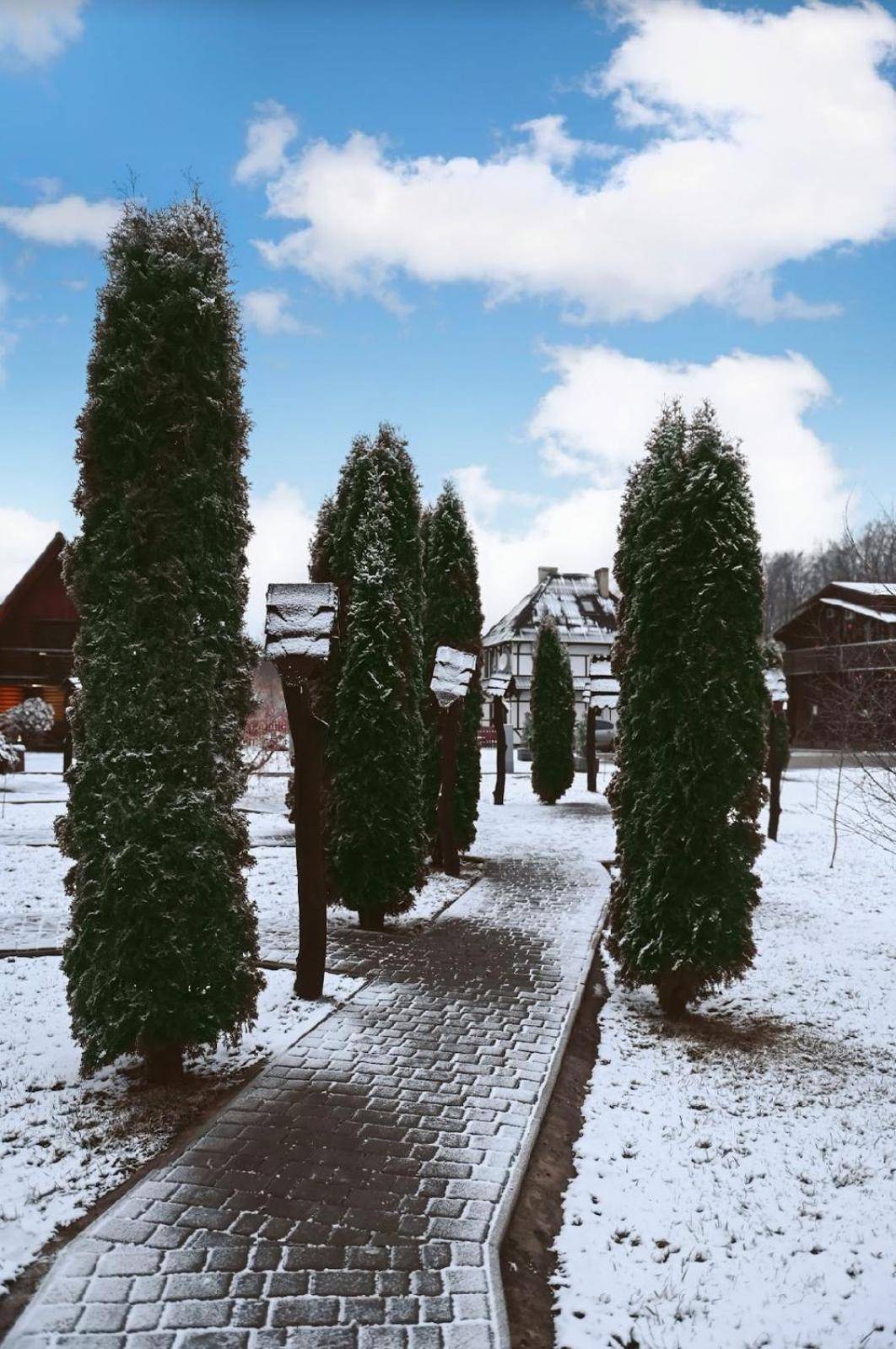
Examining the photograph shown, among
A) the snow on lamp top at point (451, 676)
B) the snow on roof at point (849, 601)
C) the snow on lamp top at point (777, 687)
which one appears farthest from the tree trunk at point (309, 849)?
the snow on roof at point (849, 601)

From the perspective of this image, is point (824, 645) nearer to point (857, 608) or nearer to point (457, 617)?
point (857, 608)

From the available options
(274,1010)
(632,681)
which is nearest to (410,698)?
(632,681)

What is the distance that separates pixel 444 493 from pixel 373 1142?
38.5 feet

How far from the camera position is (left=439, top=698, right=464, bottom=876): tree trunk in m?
12.0

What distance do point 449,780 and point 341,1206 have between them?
26.9ft

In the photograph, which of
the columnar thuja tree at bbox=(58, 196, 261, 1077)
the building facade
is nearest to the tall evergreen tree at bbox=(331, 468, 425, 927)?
the columnar thuja tree at bbox=(58, 196, 261, 1077)

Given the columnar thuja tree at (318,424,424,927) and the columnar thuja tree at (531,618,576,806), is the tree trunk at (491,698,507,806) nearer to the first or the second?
the columnar thuja tree at (531,618,576,806)

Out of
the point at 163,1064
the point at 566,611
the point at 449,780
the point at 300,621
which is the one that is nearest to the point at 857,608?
the point at 566,611

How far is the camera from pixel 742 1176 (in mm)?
4574

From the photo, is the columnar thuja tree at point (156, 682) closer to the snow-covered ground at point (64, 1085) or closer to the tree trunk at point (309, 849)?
the snow-covered ground at point (64, 1085)

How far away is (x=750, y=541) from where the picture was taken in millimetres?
6758

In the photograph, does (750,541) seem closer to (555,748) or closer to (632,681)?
(632,681)

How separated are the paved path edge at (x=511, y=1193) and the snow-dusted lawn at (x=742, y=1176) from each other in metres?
0.26

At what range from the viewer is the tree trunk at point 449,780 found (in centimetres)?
1203
